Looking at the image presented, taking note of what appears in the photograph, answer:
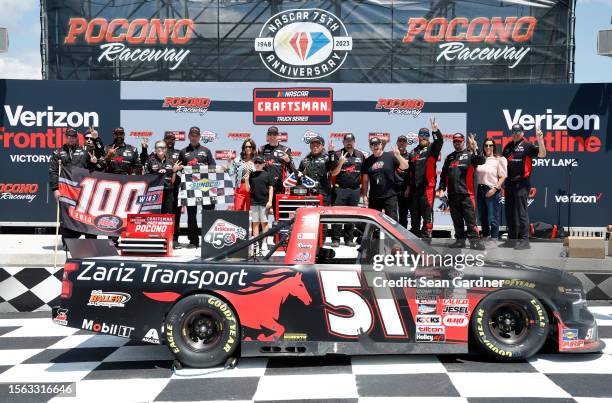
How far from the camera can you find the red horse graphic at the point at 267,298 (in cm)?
496

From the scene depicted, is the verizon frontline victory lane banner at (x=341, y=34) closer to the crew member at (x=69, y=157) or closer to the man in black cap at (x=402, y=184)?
the man in black cap at (x=402, y=184)

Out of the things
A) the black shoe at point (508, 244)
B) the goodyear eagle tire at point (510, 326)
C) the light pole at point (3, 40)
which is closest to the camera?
the goodyear eagle tire at point (510, 326)

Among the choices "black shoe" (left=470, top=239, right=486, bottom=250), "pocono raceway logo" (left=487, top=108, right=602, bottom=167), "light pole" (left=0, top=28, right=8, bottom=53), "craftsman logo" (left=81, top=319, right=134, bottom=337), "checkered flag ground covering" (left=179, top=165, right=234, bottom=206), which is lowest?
"craftsman logo" (left=81, top=319, right=134, bottom=337)

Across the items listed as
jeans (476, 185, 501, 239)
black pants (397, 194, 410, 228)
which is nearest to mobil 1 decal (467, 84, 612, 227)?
jeans (476, 185, 501, 239)

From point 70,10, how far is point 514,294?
13.2 meters

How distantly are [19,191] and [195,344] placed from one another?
28.2 ft

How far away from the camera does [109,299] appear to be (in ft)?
16.7

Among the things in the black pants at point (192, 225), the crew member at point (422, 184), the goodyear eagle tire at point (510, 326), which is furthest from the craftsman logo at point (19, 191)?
the goodyear eagle tire at point (510, 326)

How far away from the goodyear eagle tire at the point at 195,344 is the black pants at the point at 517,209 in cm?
567

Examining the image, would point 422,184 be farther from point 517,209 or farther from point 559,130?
point 559,130

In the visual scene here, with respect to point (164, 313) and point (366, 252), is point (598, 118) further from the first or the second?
point (164, 313)

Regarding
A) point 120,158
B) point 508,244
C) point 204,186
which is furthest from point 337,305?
point 120,158

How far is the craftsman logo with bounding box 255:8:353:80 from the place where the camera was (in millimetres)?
14289

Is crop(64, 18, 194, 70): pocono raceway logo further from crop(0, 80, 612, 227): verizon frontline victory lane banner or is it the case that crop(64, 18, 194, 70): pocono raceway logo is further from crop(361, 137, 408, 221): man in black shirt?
crop(361, 137, 408, 221): man in black shirt
